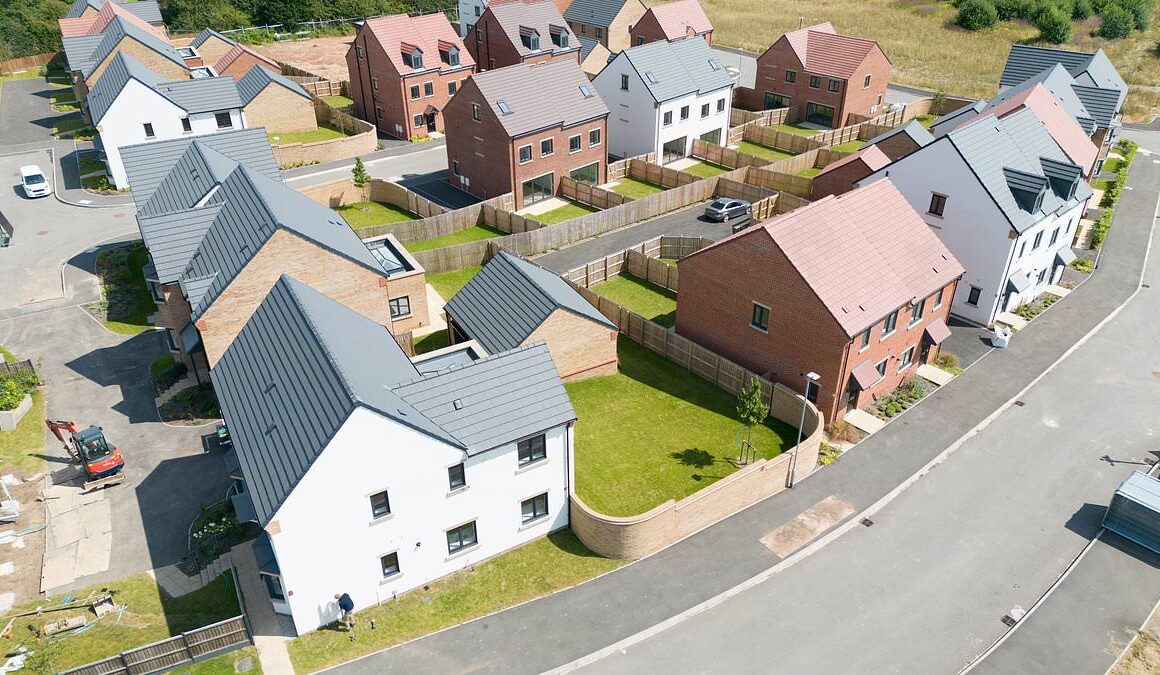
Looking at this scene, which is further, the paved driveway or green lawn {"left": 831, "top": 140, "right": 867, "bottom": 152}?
the paved driveway

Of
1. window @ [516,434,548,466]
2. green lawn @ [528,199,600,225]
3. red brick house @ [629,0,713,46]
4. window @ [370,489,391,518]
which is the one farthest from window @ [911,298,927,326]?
red brick house @ [629,0,713,46]

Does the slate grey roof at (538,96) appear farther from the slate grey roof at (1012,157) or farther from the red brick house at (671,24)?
the red brick house at (671,24)

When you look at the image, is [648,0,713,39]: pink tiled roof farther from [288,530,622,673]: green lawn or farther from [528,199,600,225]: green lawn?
[288,530,622,673]: green lawn

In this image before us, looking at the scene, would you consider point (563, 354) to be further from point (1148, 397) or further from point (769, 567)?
point (1148, 397)

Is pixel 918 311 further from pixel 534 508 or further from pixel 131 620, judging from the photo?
pixel 131 620

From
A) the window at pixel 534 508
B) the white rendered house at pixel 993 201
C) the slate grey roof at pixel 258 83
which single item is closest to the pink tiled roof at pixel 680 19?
the slate grey roof at pixel 258 83

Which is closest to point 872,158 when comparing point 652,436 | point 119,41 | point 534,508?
point 652,436

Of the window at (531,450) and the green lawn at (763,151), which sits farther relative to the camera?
the green lawn at (763,151)
